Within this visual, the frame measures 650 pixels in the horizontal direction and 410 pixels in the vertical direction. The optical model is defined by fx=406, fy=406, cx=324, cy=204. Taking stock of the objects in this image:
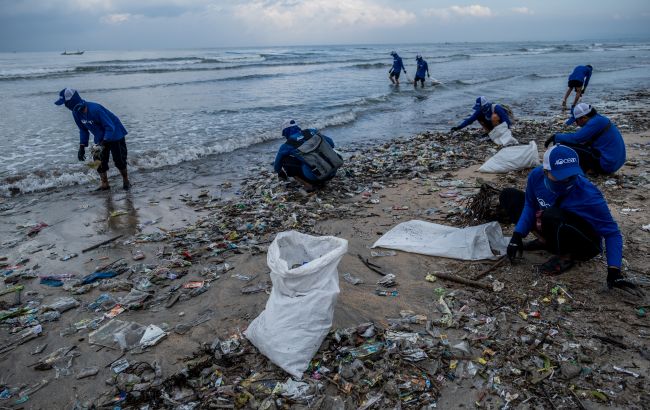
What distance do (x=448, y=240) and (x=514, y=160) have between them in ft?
11.3

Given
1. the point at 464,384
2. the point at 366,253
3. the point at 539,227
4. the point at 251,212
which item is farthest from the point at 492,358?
the point at 251,212

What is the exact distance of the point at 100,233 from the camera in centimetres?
588

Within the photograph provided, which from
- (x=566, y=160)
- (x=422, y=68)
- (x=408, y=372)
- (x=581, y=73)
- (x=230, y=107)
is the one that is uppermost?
(x=422, y=68)

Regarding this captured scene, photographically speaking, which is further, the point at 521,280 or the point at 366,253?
the point at 366,253

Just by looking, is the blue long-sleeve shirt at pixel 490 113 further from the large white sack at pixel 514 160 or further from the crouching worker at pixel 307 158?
the crouching worker at pixel 307 158

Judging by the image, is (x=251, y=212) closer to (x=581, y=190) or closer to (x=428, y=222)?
(x=428, y=222)

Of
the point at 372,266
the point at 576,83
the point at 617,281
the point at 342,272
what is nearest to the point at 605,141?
the point at 617,281

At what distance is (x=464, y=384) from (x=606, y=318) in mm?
1447

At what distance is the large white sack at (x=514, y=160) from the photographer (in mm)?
7078

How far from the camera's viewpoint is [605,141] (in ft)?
20.5

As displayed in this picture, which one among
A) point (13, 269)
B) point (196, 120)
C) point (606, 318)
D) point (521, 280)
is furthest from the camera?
point (196, 120)

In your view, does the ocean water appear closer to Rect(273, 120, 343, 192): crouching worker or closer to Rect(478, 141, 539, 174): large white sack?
Rect(273, 120, 343, 192): crouching worker

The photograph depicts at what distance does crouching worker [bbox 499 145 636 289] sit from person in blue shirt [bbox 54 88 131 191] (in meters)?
6.62

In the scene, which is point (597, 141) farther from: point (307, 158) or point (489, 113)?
point (307, 158)
